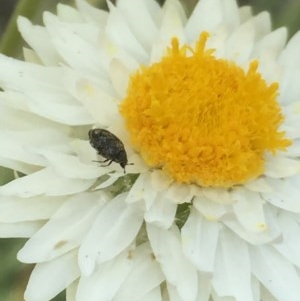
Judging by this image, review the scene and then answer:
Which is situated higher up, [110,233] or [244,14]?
[244,14]

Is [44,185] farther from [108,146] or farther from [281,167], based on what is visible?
[281,167]

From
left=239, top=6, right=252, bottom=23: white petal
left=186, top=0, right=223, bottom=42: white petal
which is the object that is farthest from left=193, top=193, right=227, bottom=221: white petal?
left=239, top=6, right=252, bottom=23: white petal

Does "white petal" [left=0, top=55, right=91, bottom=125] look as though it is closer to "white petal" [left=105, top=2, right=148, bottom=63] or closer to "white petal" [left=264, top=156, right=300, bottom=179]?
"white petal" [left=105, top=2, right=148, bottom=63]

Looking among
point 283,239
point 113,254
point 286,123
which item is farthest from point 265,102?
point 113,254

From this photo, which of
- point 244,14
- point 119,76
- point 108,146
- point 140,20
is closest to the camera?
point 108,146

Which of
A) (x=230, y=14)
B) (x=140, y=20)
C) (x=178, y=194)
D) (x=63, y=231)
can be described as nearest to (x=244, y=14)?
(x=230, y=14)

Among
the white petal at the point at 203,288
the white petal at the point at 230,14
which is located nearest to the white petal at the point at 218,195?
the white petal at the point at 203,288
